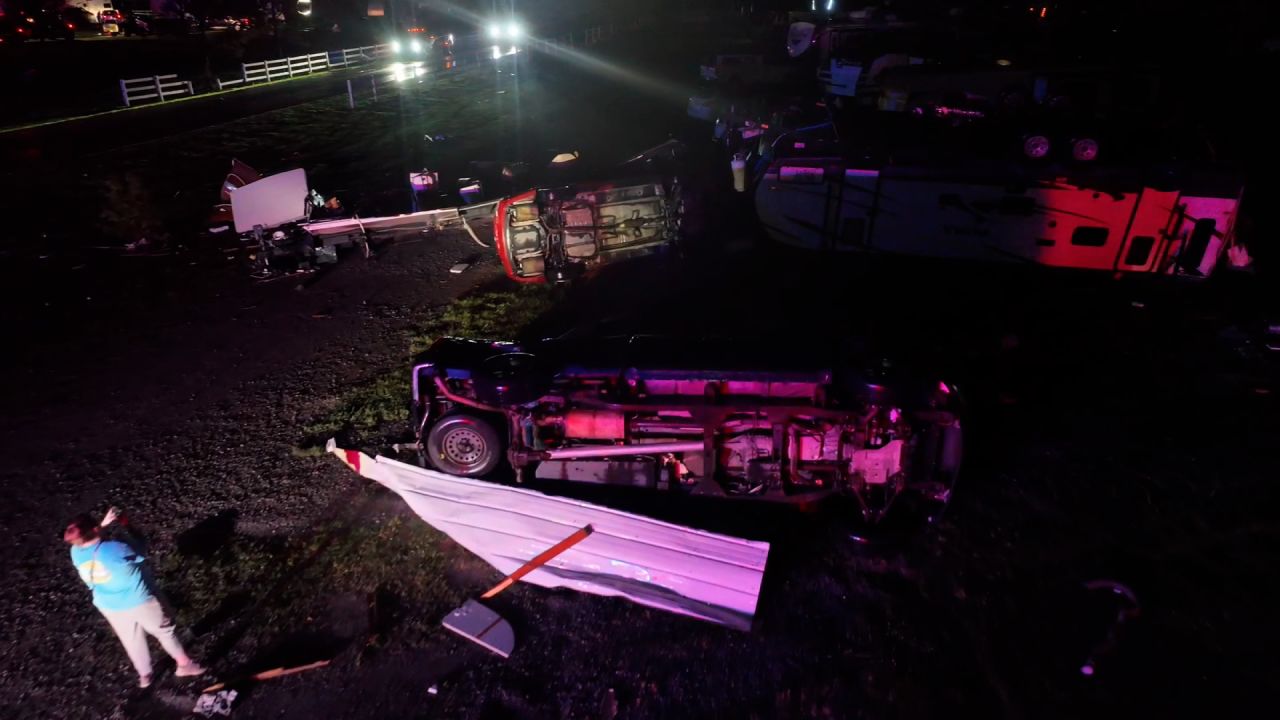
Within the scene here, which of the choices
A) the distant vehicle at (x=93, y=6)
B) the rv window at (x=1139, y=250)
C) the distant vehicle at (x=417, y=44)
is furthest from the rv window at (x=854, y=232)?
the distant vehicle at (x=93, y=6)

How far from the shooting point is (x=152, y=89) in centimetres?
2448

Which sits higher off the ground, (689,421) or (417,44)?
(417,44)

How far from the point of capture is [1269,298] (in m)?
8.85

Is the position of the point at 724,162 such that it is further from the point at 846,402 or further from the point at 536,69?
the point at 536,69

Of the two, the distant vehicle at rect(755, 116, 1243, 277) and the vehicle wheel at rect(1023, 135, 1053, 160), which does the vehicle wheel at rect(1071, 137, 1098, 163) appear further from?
the vehicle wheel at rect(1023, 135, 1053, 160)

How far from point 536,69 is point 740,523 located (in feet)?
103

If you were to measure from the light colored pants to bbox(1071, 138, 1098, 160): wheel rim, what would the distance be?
1079 centimetres

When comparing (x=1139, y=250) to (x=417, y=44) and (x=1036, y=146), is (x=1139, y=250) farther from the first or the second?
(x=417, y=44)

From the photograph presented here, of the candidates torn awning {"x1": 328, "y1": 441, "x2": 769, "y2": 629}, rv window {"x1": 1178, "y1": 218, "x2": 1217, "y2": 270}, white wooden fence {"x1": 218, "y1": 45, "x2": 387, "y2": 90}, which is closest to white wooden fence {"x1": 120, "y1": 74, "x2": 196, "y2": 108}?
white wooden fence {"x1": 218, "y1": 45, "x2": 387, "y2": 90}

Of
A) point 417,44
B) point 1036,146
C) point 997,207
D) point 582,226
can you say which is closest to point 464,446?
point 582,226

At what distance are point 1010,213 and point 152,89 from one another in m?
29.6

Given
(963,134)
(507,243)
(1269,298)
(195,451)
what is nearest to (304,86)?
(507,243)

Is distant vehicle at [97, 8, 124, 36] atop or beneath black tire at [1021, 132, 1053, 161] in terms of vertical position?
atop

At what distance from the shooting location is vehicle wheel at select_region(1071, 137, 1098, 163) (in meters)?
8.37
